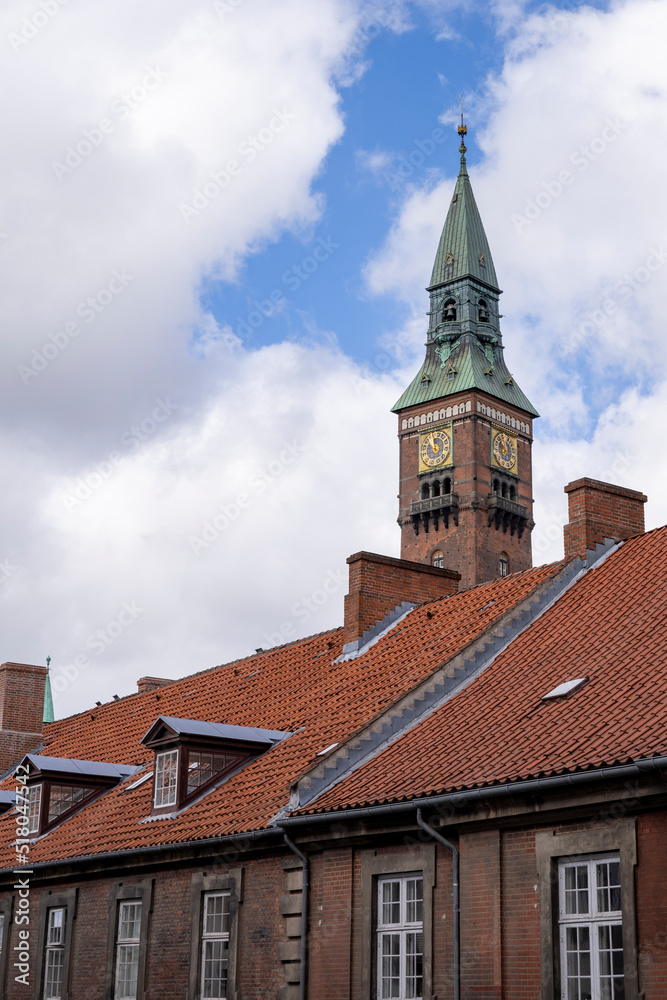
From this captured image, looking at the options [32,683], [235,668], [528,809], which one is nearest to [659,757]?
[528,809]

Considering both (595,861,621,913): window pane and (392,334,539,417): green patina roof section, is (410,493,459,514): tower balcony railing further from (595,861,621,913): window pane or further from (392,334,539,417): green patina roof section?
(595,861,621,913): window pane

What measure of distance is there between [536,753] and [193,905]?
264 inches

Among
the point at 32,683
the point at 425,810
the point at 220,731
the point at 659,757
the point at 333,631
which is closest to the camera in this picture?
the point at 659,757

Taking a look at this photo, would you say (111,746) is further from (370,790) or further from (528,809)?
(528,809)

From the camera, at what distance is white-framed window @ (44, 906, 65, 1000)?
2205 centimetres

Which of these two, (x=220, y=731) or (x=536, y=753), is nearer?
(x=536, y=753)

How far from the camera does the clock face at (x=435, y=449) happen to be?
9950 cm

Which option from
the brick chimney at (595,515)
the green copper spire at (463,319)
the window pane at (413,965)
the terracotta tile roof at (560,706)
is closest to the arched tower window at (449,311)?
the green copper spire at (463,319)

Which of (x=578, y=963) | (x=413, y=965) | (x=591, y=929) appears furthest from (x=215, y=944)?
(x=591, y=929)

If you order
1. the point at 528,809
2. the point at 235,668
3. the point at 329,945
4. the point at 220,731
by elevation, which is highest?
the point at 235,668

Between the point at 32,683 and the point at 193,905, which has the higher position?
the point at 32,683

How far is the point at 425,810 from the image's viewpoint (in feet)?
50.4

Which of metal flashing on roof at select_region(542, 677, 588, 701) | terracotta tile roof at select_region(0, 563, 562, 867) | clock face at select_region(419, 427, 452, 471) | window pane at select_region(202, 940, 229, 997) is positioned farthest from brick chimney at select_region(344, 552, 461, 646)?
clock face at select_region(419, 427, 452, 471)

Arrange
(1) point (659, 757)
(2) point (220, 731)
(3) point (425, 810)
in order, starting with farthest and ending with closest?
(2) point (220, 731) < (3) point (425, 810) < (1) point (659, 757)
